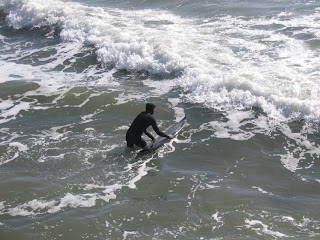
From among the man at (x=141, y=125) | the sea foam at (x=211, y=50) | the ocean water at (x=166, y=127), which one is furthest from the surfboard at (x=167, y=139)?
the sea foam at (x=211, y=50)

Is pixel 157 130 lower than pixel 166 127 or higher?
higher

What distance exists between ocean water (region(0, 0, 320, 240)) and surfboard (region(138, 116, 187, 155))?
156 millimetres

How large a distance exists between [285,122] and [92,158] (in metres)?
5.39

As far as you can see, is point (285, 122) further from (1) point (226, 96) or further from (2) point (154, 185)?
(2) point (154, 185)

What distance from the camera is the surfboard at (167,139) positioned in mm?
9719

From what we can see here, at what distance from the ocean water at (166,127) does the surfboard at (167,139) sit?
Result: 6.2 inches

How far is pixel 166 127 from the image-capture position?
1099 cm

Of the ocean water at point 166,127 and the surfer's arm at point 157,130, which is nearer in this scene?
the ocean water at point 166,127

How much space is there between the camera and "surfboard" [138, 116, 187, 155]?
972 centimetres

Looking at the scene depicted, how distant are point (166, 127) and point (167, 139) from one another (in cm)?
89

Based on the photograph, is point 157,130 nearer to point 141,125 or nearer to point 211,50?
point 141,125

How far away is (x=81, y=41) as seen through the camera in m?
19.2

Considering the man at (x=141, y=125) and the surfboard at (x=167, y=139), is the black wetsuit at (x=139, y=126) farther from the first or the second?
the surfboard at (x=167, y=139)

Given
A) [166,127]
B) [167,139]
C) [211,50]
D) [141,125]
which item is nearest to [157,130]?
[141,125]
